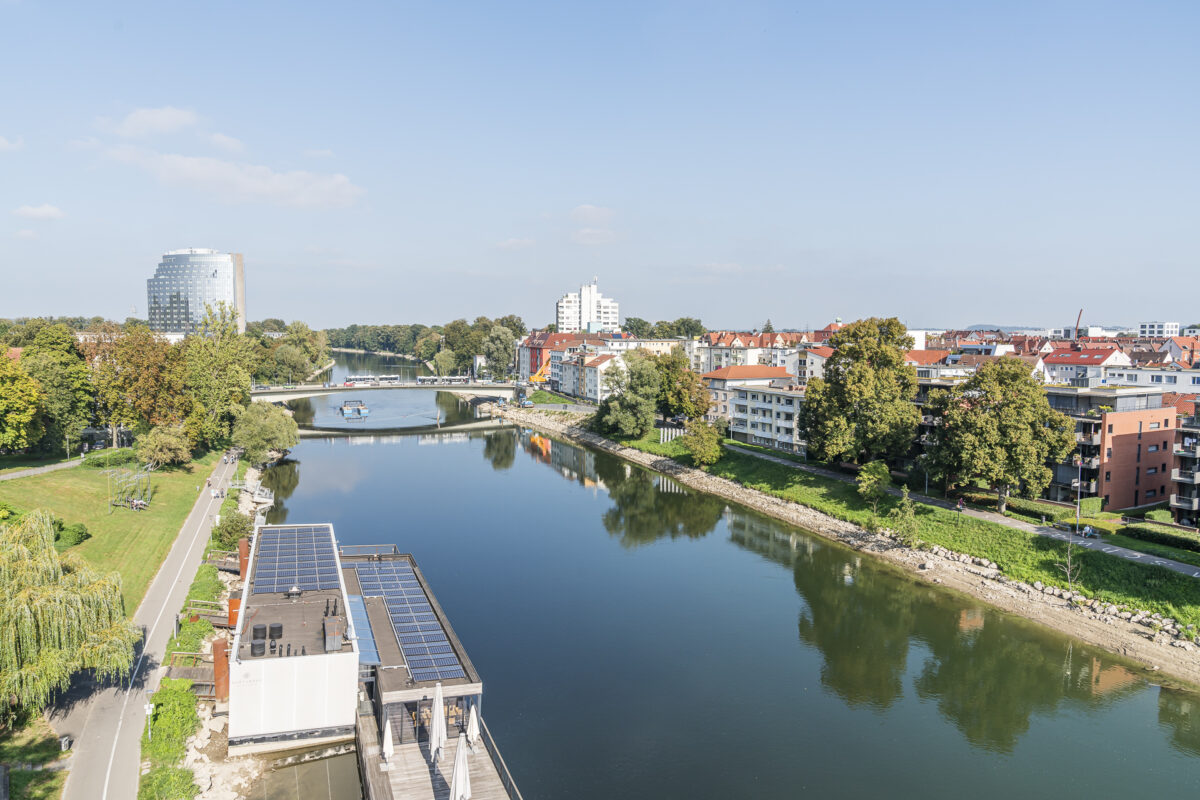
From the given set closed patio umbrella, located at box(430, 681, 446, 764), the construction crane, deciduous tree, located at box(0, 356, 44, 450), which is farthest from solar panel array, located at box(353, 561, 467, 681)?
the construction crane

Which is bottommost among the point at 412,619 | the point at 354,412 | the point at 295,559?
the point at 412,619

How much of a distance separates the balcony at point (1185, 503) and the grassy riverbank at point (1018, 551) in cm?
567

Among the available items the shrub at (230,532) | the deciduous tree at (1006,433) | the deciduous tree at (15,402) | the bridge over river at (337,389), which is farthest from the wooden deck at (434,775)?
the bridge over river at (337,389)

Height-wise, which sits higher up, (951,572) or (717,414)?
(717,414)

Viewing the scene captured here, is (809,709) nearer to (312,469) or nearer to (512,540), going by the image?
(512,540)

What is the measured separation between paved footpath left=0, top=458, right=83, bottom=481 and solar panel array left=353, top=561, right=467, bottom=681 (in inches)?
688

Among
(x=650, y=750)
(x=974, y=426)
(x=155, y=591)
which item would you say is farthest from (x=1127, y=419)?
(x=155, y=591)

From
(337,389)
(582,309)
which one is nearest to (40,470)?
(337,389)

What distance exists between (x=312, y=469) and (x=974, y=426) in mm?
39801

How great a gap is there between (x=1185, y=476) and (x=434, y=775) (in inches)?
1178

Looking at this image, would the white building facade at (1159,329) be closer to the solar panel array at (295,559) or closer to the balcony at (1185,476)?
the balcony at (1185,476)

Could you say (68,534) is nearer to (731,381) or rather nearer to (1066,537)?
(1066,537)

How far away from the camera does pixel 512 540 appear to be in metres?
33.9

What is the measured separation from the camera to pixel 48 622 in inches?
586
